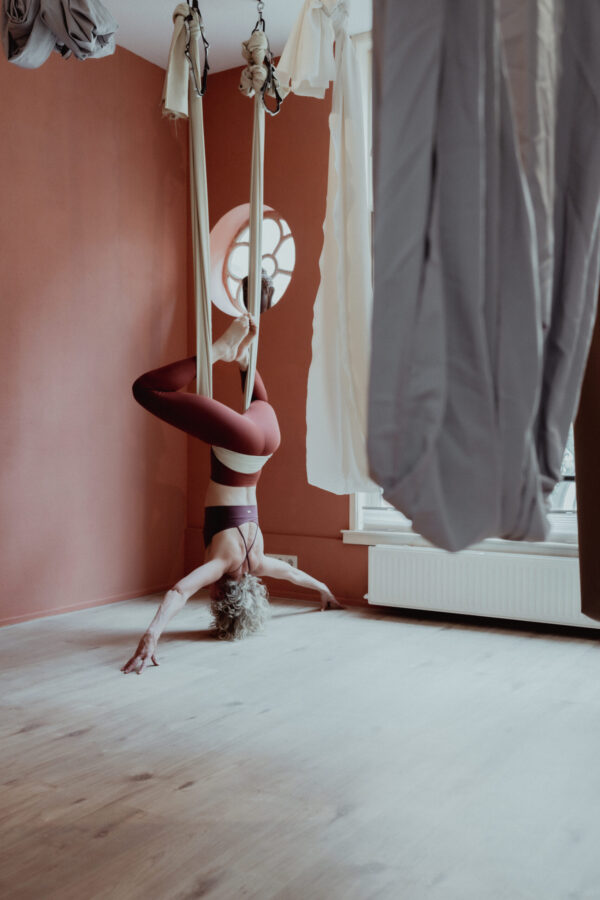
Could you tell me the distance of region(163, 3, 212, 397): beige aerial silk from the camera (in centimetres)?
260

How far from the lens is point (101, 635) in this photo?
3.40 meters

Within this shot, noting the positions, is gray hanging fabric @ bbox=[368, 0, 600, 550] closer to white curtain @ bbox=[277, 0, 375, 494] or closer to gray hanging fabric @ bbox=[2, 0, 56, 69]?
white curtain @ bbox=[277, 0, 375, 494]

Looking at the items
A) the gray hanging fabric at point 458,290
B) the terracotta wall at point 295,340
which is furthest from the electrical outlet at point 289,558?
the gray hanging fabric at point 458,290

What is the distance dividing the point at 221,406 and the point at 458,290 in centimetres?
233

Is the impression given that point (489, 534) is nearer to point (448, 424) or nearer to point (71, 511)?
point (448, 424)

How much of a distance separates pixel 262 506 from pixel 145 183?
189 cm

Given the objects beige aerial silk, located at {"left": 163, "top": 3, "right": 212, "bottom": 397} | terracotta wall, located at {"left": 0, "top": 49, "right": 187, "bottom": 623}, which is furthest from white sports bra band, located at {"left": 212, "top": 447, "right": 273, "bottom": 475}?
terracotta wall, located at {"left": 0, "top": 49, "right": 187, "bottom": 623}

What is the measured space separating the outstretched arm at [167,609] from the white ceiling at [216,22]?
8.70 ft

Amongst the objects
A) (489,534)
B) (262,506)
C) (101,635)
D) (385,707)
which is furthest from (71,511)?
(489,534)

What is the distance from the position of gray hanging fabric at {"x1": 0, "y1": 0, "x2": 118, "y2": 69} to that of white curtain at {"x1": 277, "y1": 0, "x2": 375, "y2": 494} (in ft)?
1.98

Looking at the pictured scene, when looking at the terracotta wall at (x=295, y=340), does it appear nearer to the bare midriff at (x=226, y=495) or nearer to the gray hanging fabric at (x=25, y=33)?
the bare midriff at (x=226, y=495)

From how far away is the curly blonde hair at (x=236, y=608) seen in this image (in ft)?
10.7

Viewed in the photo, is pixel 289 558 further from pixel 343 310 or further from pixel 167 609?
pixel 343 310

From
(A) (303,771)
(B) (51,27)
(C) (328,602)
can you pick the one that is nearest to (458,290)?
(A) (303,771)
